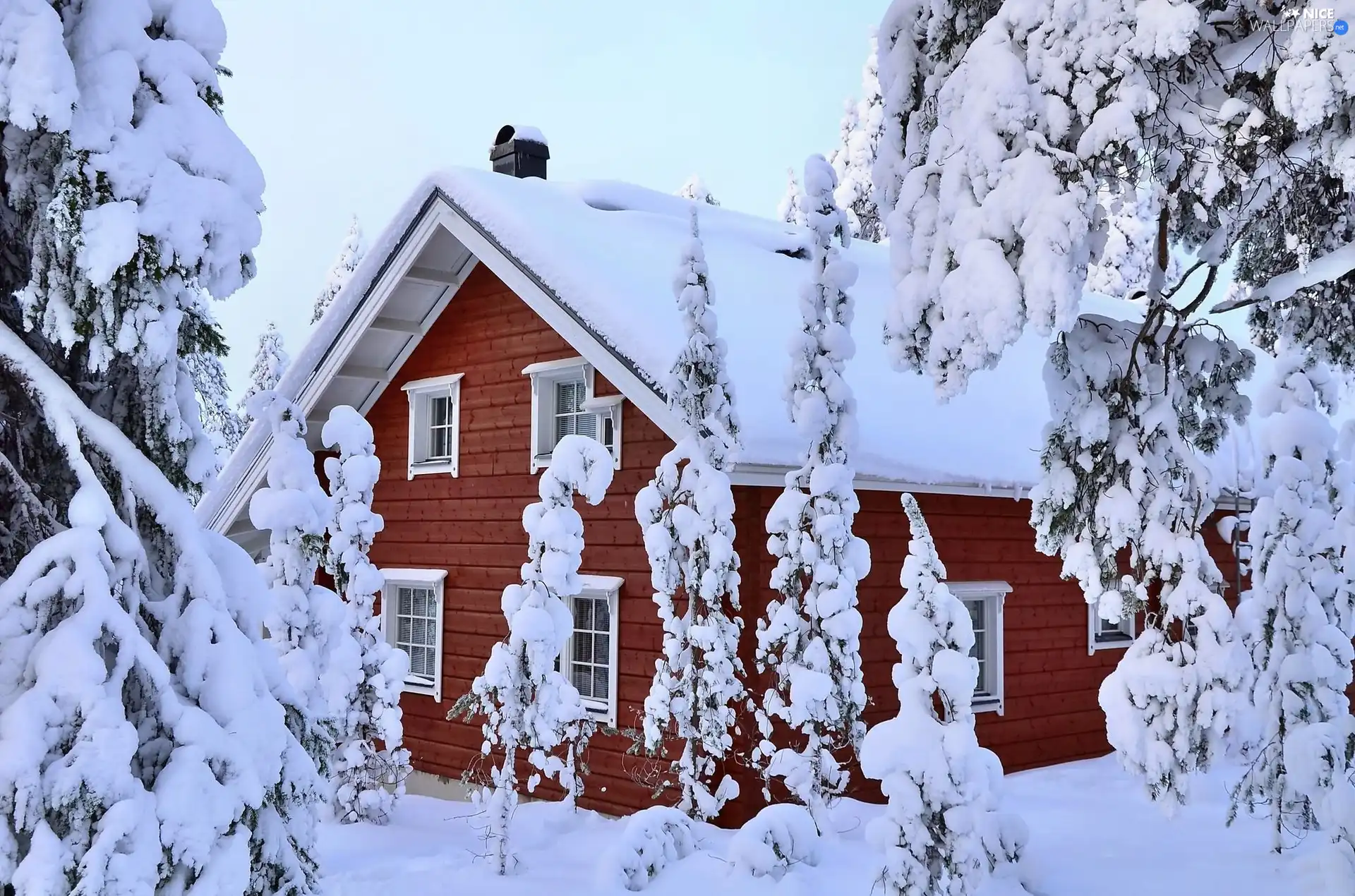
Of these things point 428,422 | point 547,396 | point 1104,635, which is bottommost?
point 1104,635

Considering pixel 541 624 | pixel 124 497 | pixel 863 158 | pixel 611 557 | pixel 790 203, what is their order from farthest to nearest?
pixel 790 203, pixel 863 158, pixel 611 557, pixel 541 624, pixel 124 497

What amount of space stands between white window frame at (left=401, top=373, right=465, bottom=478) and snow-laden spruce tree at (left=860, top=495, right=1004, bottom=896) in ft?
27.5

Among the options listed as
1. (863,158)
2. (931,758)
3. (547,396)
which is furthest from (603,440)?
(863,158)

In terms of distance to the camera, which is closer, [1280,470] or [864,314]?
[1280,470]

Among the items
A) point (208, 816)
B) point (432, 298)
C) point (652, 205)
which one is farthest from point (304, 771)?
point (652, 205)

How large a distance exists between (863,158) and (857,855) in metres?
26.2

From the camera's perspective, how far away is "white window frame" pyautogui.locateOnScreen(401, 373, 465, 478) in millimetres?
13453

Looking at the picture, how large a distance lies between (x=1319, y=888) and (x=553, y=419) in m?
8.55

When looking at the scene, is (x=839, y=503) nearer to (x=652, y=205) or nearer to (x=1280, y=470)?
(x=1280, y=470)

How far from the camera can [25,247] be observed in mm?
3885

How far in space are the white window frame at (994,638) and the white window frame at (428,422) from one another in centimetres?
642

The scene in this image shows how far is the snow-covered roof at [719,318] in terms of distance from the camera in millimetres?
10086

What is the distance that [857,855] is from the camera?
329 inches

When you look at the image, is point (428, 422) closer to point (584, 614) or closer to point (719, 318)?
point (584, 614)
